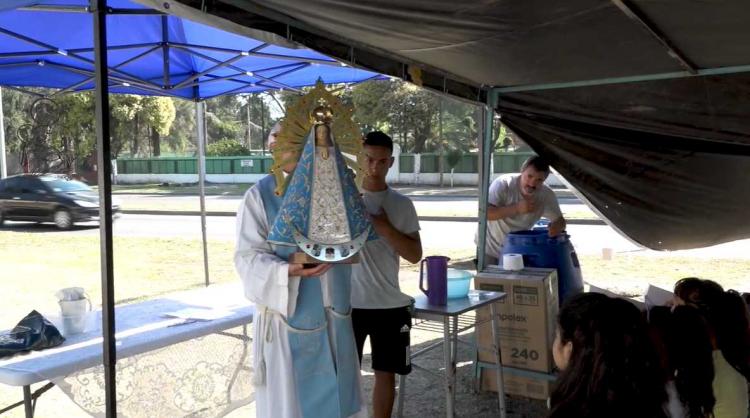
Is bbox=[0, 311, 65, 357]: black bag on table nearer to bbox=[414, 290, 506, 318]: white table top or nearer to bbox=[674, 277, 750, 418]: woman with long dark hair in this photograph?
bbox=[414, 290, 506, 318]: white table top

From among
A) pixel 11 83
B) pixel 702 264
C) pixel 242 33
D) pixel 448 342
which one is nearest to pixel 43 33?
pixel 11 83

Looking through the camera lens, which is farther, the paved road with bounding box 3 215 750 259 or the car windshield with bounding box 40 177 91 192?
the car windshield with bounding box 40 177 91 192

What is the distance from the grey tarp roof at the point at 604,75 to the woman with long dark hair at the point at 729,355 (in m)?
0.99

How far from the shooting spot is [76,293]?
8.91 ft

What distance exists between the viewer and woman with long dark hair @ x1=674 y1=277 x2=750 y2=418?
2.04m

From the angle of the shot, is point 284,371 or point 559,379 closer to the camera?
point 559,379

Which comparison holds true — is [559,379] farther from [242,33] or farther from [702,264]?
[702,264]

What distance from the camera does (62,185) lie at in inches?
515

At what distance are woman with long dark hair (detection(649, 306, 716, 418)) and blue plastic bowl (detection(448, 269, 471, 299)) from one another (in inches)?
47.1

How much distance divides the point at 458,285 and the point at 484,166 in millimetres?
1147

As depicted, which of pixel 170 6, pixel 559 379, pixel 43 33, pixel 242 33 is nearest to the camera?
pixel 559 379

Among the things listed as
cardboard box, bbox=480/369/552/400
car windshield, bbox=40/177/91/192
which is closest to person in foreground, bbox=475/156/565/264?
cardboard box, bbox=480/369/552/400

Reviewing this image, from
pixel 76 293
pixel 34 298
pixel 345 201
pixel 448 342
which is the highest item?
pixel 345 201

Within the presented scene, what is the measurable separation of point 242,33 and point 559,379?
64.3 inches
